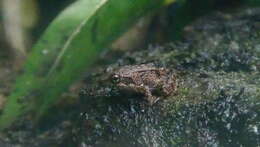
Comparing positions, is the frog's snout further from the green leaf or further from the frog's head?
the green leaf

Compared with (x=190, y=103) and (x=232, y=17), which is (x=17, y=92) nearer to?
(x=190, y=103)

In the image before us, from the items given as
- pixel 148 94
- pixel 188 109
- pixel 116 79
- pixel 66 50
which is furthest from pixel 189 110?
pixel 66 50

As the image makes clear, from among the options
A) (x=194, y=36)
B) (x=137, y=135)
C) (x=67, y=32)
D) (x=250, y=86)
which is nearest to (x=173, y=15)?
(x=194, y=36)

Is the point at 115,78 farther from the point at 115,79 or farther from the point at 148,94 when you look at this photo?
the point at 148,94

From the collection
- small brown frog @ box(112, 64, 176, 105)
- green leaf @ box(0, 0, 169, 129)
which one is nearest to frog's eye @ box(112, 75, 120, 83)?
small brown frog @ box(112, 64, 176, 105)

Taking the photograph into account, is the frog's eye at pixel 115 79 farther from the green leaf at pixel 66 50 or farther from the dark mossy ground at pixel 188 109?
the green leaf at pixel 66 50

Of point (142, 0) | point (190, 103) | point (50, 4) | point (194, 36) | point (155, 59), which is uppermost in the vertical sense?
point (50, 4)
